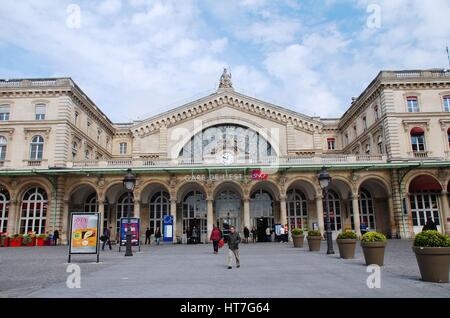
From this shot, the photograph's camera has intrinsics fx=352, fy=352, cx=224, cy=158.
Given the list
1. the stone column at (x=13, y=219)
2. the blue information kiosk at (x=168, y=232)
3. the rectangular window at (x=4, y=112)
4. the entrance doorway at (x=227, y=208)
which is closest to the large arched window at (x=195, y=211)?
the entrance doorway at (x=227, y=208)

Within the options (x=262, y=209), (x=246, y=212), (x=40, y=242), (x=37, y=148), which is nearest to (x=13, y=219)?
(x=40, y=242)

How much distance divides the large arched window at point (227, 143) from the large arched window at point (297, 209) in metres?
5.79

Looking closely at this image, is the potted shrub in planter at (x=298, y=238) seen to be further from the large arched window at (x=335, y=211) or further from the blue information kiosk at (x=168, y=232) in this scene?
the large arched window at (x=335, y=211)

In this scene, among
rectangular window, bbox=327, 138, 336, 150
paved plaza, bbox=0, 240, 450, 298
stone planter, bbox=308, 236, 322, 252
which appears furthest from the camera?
rectangular window, bbox=327, 138, 336, 150

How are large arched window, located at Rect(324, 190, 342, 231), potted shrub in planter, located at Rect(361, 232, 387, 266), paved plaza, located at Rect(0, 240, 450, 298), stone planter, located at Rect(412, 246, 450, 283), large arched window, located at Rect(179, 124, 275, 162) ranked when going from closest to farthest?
paved plaza, located at Rect(0, 240, 450, 298) → stone planter, located at Rect(412, 246, 450, 283) → potted shrub in planter, located at Rect(361, 232, 387, 266) → large arched window, located at Rect(324, 190, 342, 231) → large arched window, located at Rect(179, 124, 275, 162)

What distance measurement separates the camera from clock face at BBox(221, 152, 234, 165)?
107ft

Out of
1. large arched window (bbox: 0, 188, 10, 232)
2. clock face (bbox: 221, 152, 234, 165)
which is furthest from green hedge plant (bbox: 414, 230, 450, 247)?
large arched window (bbox: 0, 188, 10, 232)

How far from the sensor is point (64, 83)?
111 ft

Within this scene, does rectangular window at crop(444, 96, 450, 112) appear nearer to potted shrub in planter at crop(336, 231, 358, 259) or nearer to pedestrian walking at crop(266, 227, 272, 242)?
pedestrian walking at crop(266, 227, 272, 242)

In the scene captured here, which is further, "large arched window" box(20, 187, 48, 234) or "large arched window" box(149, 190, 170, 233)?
"large arched window" box(149, 190, 170, 233)

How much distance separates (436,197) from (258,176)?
16605mm

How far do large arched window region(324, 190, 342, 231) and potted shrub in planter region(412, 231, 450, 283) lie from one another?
27.2 meters

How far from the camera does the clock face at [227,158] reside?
32.8 m
